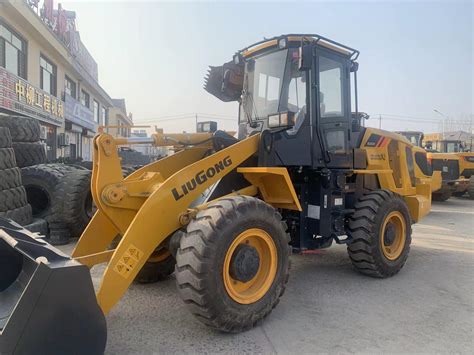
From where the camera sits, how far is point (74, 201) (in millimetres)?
6770

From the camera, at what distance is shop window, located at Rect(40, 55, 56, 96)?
19875 millimetres

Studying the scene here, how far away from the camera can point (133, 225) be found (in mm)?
3307

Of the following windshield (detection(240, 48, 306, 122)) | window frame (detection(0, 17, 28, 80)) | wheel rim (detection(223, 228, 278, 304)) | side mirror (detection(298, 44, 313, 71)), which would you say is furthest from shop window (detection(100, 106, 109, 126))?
wheel rim (detection(223, 228, 278, 304))

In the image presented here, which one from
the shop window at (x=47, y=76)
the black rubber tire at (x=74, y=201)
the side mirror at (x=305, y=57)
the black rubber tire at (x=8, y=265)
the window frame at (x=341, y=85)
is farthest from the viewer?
the shop window at (x=47, y=76)

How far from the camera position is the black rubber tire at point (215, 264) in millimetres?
3209

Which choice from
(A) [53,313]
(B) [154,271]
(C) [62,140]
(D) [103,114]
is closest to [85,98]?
(D) [103,114]

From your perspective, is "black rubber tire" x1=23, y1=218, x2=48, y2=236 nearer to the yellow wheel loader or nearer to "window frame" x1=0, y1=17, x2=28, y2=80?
the yellow wheel loader

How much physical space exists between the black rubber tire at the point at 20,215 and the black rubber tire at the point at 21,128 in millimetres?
1896

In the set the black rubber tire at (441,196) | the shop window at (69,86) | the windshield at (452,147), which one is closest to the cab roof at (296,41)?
the black rubber tire at (441,196)

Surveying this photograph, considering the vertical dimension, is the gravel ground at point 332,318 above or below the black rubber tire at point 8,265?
below

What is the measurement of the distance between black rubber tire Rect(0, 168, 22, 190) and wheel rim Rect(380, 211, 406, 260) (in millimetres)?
4587

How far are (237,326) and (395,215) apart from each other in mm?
3086

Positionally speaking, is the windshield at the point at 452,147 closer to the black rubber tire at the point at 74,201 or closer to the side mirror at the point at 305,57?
the side mirror at the point at 305,57

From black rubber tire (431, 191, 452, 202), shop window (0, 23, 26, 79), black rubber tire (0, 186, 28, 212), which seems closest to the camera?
black rubber tire (0, 186, 28, 212)
